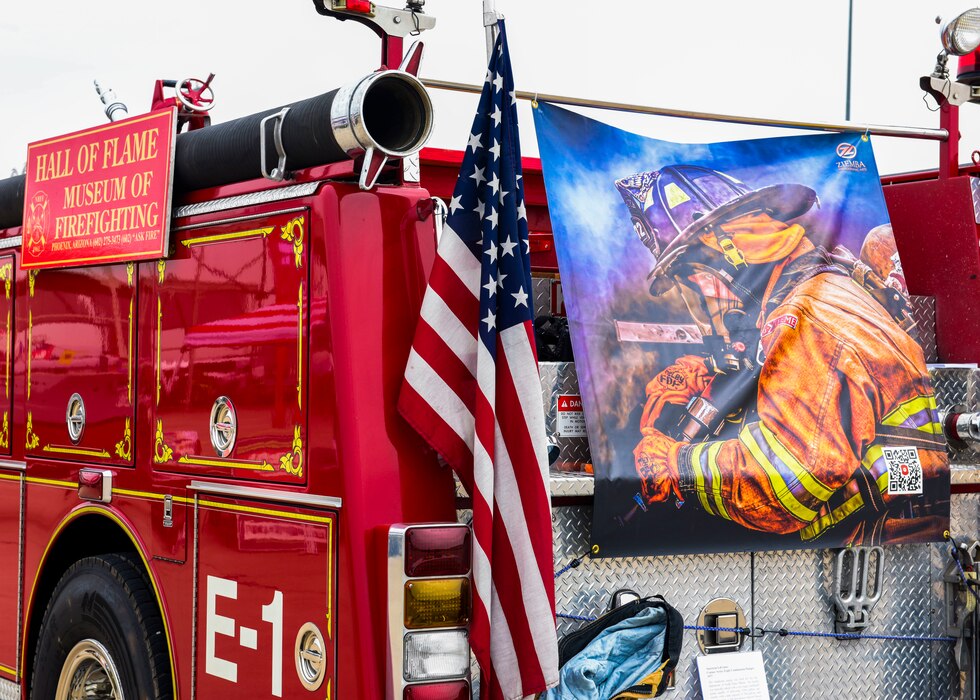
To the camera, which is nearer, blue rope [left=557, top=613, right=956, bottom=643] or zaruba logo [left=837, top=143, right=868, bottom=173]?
blue rope [left=557, top=613, right=956, bottom=643]

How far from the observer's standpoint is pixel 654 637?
146 inches

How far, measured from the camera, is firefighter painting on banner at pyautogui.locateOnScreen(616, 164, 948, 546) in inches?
156

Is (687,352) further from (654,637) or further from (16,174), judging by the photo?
(16,174)

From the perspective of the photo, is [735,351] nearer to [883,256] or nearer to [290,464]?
[883,256]

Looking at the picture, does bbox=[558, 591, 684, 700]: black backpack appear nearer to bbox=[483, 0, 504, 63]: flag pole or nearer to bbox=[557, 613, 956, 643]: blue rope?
bbox=[557, 613, 956, 643]: blue rope

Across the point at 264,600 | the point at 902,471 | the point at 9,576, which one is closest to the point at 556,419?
the point at 264,600

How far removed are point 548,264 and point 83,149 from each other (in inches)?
71.2

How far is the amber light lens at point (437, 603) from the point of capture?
329cm

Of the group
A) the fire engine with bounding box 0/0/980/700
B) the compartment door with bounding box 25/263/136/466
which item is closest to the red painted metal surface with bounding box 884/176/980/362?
the fire engine with bounding box 0/0/980/700

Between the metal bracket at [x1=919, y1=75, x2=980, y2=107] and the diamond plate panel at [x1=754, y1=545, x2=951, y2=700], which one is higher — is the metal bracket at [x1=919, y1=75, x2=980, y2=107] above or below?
above

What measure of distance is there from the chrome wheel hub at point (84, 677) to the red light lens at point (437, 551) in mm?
1649

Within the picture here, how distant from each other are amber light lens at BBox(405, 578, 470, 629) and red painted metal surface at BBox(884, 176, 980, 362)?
2443mm

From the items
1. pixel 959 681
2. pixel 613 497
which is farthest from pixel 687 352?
pixel 959 681

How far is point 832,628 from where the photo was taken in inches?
163
